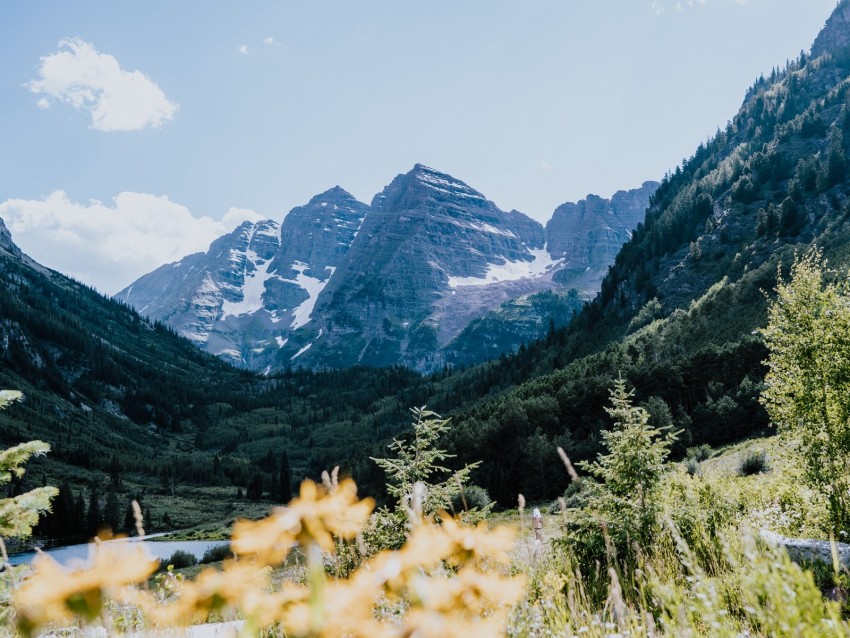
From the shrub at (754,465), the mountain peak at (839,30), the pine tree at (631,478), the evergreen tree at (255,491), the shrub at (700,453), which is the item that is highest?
the mountain peak at (839,30)

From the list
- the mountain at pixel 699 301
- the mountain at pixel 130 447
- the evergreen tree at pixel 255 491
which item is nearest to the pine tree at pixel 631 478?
the mountain at pixel 699 301

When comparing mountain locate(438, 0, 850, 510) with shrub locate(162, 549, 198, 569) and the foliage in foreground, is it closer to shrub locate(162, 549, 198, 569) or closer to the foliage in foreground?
the foliage in foreground

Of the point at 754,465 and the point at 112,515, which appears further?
the point at 112,515

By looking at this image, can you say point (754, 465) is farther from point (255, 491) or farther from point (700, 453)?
point (255, 491)

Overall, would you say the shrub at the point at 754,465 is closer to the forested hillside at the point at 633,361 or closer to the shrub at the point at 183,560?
the forested hillside at the point at 633,361

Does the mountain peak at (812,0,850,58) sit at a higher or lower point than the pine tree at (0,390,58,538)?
higher

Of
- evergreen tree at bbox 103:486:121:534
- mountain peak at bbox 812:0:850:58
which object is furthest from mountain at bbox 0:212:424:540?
mountain peak at bbox 812:0:850:58

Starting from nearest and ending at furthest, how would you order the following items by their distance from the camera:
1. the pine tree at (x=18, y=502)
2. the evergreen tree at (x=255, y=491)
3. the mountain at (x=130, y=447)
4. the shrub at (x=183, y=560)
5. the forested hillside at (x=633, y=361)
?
the pine tree at (x=18, y=502) → the shrub at (x=183, y=560) → the forested hillside at (x=633, y=361) → the mountain at (x=130, y=447) → the evergreen tree at (x=255, y=491)

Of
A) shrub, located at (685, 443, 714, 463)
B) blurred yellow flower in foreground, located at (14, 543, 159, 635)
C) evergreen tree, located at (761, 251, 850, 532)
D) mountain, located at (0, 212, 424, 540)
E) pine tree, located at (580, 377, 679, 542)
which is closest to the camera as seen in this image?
blurred yellow flower in foreground, located at (14, 543, 159, 635)

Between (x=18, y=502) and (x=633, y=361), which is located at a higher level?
(x=633, y=361)

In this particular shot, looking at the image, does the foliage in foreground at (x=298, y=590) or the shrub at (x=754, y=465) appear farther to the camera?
the shrub at (x=754, y=465)

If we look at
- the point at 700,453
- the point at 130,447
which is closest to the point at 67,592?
the point at 700,453

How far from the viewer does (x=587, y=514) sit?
9.83 m

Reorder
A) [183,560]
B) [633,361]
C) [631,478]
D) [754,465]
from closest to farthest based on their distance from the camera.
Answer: [631,478]
[754,465]
[183,560]
[633,361]
